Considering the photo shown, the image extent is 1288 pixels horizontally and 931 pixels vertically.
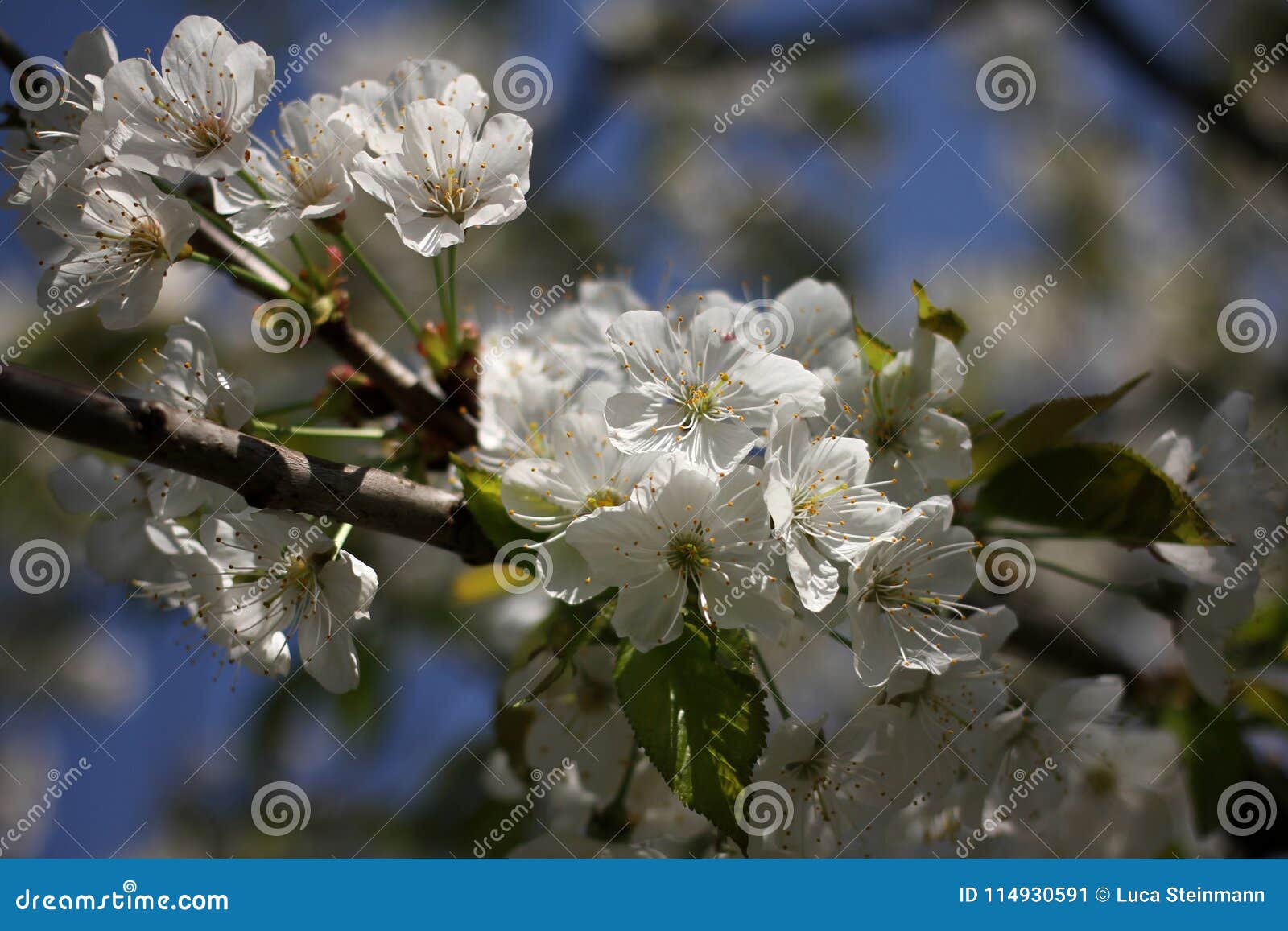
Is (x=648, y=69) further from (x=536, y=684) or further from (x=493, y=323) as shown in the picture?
(x=536, y=684)

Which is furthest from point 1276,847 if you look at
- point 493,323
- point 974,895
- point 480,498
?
point 493,323

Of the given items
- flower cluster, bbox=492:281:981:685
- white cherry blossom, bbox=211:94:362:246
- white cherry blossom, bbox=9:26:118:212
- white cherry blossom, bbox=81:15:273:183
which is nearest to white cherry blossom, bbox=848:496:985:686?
flower cluster, bbox=492:281:981:685

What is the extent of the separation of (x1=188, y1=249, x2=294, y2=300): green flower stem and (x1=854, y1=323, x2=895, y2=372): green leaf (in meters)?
1.03

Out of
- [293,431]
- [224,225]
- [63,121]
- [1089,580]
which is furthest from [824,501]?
[63,121]

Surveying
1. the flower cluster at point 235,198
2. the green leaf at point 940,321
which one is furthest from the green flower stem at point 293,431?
the green leaf at point 940,321

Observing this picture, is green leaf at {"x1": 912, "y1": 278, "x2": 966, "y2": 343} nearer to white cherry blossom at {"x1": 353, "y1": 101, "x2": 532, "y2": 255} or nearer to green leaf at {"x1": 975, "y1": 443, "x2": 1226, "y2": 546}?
green leaf at {"x1": 975, "y1": 443, "x2": 1226, "y2": 546}

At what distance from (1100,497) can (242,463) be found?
1431mm

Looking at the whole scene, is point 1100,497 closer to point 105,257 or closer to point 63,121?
point 105,257

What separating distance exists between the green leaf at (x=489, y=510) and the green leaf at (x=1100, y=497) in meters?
0.91

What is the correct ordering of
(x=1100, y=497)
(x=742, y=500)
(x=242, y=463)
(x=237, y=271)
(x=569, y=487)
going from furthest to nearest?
1. (x=1100, y=497)
2. (x=237, y=271)
3. (x=569, y=487)
4. (x=742, y=500)
5. (x=242, y=463)

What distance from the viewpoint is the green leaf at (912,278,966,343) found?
1.62 m

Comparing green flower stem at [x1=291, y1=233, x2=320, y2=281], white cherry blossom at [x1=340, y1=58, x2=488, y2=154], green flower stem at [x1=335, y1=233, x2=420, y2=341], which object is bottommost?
green flower stem at [x1=291, y1=233, x2=320, y2=281]

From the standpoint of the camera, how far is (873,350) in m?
1.65

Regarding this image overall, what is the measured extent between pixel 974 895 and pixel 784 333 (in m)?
1.15
